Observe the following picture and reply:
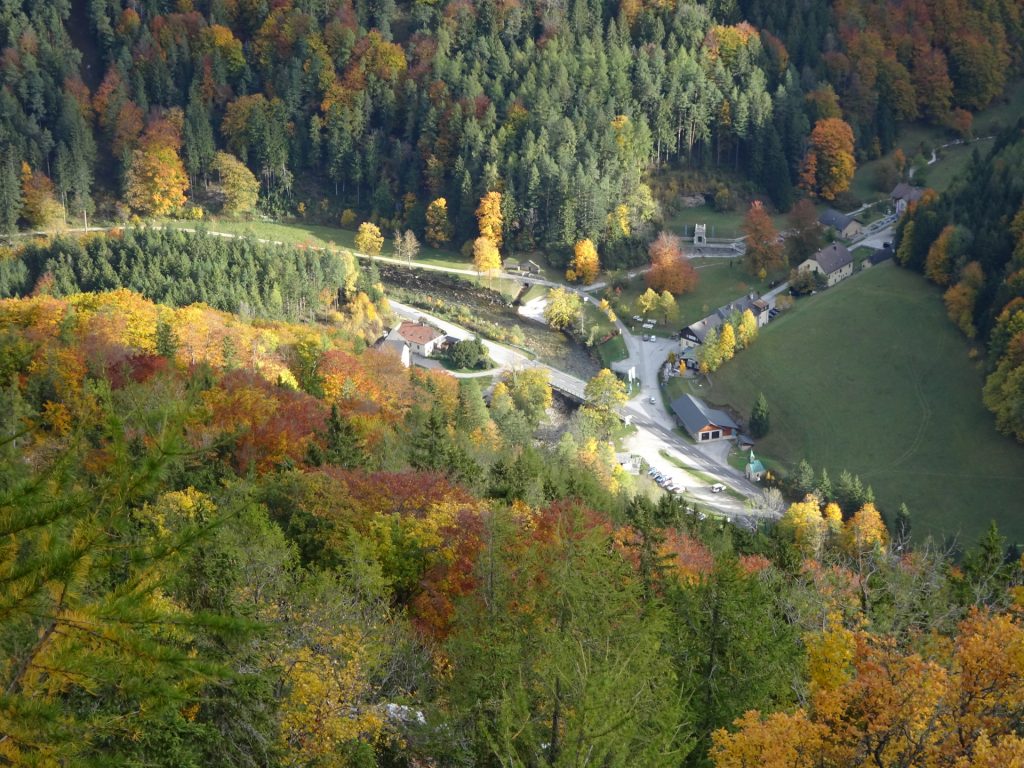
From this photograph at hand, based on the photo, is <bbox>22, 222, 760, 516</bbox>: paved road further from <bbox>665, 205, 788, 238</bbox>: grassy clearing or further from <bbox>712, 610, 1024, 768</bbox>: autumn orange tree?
<bbox>712, 610, 1024, 768</bbox>: autumn orange tree

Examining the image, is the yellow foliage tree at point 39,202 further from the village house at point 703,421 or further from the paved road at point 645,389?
the village house at point 703,421

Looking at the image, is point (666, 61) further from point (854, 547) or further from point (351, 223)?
point (854, 547)

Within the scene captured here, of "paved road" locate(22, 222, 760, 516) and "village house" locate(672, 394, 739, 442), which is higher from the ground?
"village house" locate(672, 394, 739, 442)

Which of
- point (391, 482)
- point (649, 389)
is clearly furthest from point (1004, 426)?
point (391, 482)

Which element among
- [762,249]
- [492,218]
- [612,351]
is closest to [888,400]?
[612,351]

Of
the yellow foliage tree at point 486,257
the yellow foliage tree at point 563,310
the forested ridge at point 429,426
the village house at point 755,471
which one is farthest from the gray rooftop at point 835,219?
the village house at point 755,471

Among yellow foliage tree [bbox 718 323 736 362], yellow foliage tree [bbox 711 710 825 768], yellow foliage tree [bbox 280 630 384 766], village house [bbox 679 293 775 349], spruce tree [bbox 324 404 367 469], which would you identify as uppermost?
yellow foliage tree [bbox 711 710 825 768]

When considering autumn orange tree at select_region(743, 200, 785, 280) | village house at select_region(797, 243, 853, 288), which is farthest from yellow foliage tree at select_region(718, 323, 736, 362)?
autumn orange tree at select_region(743, 200, 785, 280)
